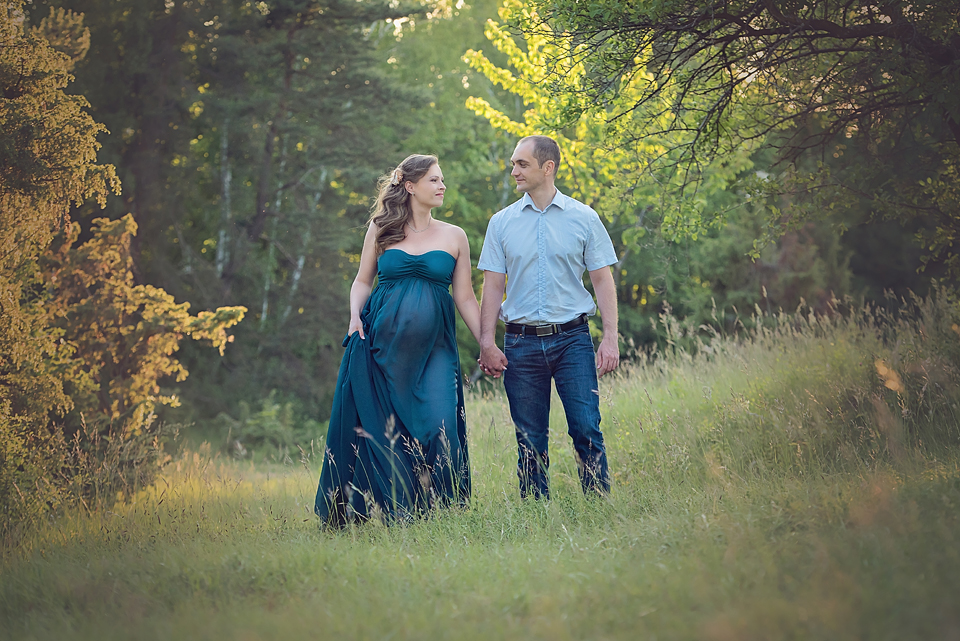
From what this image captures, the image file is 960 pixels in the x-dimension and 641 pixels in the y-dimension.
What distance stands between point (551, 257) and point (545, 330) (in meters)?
0.43

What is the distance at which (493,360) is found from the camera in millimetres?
4301

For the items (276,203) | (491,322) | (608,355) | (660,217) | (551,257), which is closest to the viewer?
(608,355)

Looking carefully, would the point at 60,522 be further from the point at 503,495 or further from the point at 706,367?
the point at 706,367

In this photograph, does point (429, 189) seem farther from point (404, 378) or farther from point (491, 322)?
point (404, 378)

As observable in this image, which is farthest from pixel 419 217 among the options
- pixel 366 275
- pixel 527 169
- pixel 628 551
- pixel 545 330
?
pixel 628 551

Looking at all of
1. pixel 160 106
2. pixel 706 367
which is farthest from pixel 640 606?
pixel 160 106

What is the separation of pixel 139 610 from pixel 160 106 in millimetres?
14050

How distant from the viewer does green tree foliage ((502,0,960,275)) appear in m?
4.55

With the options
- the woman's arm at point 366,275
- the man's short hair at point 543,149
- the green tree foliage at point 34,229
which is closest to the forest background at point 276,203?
the green tree foliage at point 34,229

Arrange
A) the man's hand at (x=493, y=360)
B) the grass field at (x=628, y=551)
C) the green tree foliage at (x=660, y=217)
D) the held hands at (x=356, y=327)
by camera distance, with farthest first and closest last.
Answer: the green tree foliage at (x=660, y=217)
the held hands at (x=356, y=327)
the man's hand at (x=493, y=360)
the grass field at (x=628, y=551)

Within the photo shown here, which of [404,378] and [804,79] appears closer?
[404,378]

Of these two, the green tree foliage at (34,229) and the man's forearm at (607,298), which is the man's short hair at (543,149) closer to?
the man's forearm at (607,298)

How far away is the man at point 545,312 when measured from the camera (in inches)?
165

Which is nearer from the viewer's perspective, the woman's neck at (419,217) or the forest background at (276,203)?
the woman's neck at (419,217)
